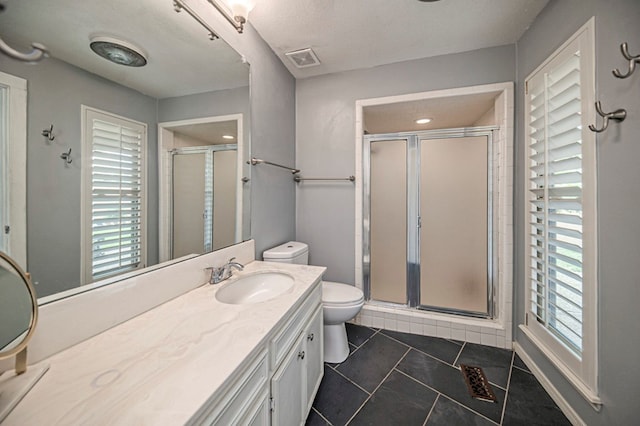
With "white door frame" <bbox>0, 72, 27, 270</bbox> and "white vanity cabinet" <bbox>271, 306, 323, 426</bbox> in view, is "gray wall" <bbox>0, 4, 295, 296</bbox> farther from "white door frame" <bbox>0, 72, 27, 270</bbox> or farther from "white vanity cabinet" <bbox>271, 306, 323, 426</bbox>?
"white vanity cabinet" <bbox>271, 306, 323, 426</bbox>

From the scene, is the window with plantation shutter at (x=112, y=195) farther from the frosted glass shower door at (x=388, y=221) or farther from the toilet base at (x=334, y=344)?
the frosted glass shower door at (x=388, y=221)

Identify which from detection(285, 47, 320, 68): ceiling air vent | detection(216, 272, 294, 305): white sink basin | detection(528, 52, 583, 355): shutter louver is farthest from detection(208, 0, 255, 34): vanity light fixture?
detection(528, 52, 583, 355): shutter louver

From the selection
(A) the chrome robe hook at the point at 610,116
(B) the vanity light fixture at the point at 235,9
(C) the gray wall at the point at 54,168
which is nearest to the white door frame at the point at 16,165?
(C) the gray wall at the point at 54,168

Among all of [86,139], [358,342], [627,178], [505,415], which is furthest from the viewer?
[358,342]

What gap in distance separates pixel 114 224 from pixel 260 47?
160 cm

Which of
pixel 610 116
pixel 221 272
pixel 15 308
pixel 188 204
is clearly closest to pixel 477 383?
pixel 610 116

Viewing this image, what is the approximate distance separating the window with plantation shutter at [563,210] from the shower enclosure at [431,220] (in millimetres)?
440

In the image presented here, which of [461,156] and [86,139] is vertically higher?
[461,156]

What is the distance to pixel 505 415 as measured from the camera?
1288 millimetres

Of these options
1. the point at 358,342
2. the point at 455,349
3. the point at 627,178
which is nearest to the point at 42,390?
the point at 358,342

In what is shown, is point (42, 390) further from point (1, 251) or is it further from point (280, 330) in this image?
point (280, 330)

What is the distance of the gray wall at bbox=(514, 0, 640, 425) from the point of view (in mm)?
932

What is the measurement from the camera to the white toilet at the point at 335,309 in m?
1.66

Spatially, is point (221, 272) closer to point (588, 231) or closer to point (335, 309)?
point (335, 309)
